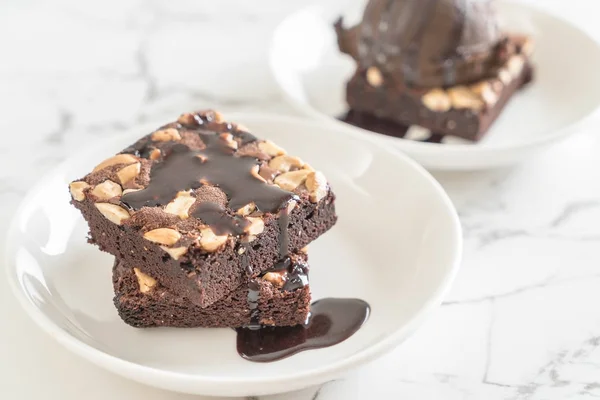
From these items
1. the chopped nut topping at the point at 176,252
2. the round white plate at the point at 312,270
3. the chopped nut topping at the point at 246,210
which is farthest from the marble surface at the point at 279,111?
the chopped nut topping at the point at 246,210

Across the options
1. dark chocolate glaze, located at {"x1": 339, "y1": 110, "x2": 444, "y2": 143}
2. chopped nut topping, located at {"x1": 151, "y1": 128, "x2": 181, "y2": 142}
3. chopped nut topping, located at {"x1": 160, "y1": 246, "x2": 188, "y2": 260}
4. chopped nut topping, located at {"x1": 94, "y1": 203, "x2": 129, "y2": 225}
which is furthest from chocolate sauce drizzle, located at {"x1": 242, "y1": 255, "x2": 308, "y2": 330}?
dark chocolate glaze, located at {"x1": 339, "y1": 110, "x2": 444, "y2": 143}

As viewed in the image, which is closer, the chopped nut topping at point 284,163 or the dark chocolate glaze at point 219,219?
the dark chocolate glaze at point 219,219

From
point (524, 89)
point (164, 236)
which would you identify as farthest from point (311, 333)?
point (524, 89)

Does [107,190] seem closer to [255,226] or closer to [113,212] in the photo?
[113,212]

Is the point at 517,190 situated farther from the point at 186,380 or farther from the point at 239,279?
the point at 186,380

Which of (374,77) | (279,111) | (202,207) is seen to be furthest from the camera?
(279,111)

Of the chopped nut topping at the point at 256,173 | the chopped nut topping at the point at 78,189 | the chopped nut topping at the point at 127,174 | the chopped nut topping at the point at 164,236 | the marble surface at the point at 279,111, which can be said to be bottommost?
the marble surface at the point at 279,111

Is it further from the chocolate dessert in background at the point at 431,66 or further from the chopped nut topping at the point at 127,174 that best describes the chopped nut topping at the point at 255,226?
the chocolate dessert in background at the point at 431,66

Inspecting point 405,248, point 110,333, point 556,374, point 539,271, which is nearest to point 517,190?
point 539,271
